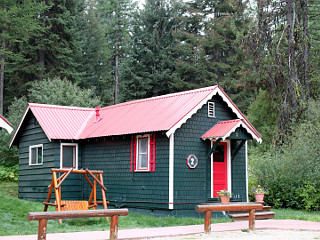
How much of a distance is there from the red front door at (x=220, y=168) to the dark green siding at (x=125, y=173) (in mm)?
2114

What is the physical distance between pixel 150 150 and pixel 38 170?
18.4ft

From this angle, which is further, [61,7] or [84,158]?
[61,7]

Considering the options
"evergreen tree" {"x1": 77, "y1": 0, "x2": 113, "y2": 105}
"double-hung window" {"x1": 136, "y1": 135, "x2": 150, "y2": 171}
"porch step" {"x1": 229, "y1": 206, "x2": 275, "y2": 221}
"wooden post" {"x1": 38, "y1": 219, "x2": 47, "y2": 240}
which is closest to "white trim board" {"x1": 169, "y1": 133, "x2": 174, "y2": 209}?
"double-hung window" {"x1": 136, "y1": 135, "x2": 150, "y2": 171}

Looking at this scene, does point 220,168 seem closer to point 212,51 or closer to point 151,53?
point 151,53

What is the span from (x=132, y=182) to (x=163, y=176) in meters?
1.68

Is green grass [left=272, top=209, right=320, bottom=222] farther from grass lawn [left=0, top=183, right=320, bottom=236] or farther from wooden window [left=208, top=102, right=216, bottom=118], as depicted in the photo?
wooden window [left=208, top=102, right=216, bottom=118]

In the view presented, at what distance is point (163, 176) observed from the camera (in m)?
15.4

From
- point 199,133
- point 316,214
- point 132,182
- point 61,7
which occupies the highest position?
point 61,7

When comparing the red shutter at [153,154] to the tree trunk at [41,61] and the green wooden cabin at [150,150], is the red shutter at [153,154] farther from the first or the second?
the tree trunk at [41,61]

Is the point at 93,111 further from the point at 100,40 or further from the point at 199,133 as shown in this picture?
the point at 100,40

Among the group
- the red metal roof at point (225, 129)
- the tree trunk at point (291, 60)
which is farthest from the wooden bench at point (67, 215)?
the tree trunk at point (291, 60)

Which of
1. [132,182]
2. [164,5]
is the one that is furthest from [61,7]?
[132,182]

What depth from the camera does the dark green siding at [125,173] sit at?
15439 mm

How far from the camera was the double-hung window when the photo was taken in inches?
637
